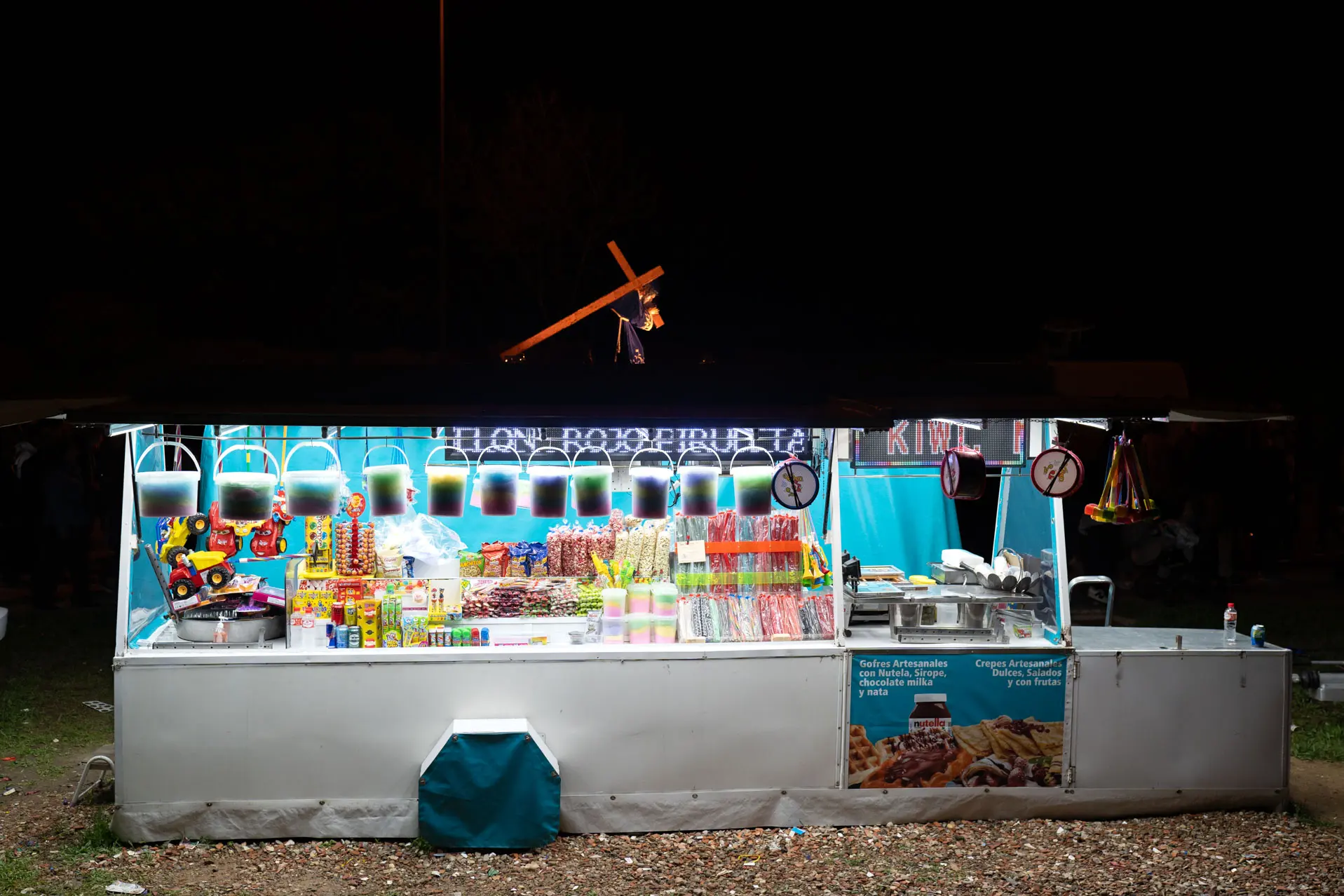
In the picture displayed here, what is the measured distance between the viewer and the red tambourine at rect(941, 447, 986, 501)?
580 centimetres

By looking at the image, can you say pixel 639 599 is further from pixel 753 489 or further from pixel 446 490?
pixel 446 490

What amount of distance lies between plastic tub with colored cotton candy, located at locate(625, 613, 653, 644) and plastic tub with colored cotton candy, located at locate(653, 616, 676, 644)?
3 cm

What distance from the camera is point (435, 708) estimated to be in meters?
5.73

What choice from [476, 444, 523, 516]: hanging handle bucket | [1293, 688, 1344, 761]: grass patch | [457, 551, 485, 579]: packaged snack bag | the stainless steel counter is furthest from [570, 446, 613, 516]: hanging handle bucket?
[1293, 688, 1344, 761]: grass patch

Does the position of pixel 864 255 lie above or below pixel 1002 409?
above

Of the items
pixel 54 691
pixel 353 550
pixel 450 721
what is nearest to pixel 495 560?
pixel 353 550

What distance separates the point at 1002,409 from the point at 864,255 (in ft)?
40.0

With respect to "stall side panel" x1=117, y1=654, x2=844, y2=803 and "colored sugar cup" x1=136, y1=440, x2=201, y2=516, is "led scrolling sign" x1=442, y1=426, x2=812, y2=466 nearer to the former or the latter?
"stall side panel" x1=117, y1=654, x2=844, y2=803

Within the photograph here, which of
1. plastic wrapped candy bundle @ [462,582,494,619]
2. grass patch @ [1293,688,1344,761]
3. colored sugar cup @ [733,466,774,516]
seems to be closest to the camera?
colored sugar cup @ [733,466,774,516]

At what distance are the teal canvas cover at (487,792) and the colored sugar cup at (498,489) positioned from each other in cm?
132

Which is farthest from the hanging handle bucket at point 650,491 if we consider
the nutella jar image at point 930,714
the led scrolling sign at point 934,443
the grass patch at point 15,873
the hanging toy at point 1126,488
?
the grass patch at point 15,873

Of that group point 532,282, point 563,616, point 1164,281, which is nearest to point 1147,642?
point 563,616

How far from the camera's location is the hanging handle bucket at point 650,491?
5.36 meters

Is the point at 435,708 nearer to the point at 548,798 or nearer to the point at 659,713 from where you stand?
the point at 548,798
